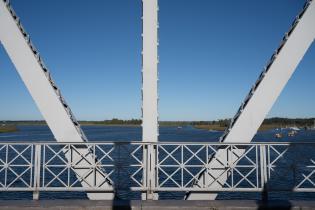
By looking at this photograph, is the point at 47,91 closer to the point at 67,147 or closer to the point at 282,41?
the point at 67,147

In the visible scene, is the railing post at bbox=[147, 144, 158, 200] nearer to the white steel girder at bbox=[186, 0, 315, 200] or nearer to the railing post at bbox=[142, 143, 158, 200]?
the railing post at bbox=[142, 143, 158, 200]

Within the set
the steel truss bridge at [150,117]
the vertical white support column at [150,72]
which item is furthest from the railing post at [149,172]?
the vertical white support column at [150,72]

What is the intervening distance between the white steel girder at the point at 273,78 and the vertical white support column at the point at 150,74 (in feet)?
4.10

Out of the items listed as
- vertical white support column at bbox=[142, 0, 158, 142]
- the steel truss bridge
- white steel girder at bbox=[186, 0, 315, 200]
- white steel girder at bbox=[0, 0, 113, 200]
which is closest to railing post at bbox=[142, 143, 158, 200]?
the steel truss bridge

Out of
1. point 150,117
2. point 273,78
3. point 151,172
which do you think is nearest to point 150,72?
point 150,117

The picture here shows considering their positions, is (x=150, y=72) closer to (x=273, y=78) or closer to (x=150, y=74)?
(x=150, y=74)

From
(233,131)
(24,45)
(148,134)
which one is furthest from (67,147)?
(233,131)

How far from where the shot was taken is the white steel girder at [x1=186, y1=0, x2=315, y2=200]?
5129 mm

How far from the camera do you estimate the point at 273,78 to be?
17.0 feet

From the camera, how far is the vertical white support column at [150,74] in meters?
5.45

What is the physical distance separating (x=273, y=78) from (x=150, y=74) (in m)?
2.18

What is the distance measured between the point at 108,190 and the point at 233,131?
2.49 m

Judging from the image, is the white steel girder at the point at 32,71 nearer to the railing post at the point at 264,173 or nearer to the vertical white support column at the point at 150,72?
the vertical white support column at the point at 150,72

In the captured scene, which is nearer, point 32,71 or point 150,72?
point 32,71
